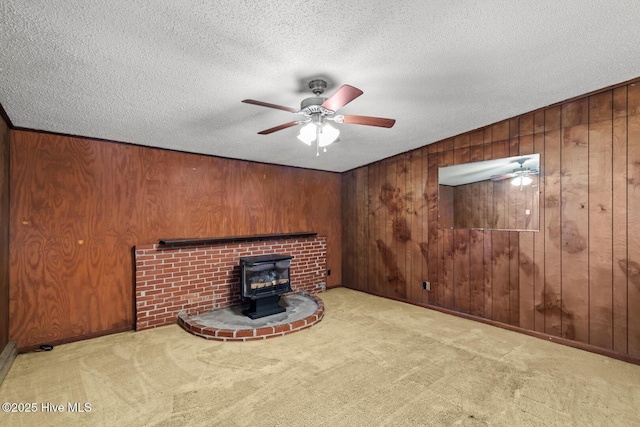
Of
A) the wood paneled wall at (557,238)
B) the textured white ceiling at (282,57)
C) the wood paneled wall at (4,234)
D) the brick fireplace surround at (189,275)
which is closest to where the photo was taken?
the textured white ceiling at (282,57)

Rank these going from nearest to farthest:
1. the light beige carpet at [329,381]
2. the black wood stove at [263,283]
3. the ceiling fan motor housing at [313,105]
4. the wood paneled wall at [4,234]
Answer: the light beige carpet at [329,381], the ceiling fan motor housing at [313,105], the wood paneled wall at [4,234], the black wood stove at [263,283]

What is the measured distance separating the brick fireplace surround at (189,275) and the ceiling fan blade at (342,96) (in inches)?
103

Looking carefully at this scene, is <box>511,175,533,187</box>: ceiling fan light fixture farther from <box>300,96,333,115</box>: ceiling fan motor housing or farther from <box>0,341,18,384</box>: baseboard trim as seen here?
<box>0,341,18,384</box>: baseboard trim

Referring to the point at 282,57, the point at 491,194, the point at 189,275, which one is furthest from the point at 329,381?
the point at 491,194

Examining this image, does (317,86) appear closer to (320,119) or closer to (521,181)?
(320,119)

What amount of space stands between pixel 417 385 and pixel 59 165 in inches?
157

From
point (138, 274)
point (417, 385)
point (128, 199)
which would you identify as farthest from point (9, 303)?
point (417, 385)

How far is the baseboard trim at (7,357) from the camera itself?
2318 millimetres

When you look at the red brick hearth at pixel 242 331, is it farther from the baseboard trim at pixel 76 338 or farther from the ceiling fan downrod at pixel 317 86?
the ceiling fan downrod at pixel 317 86

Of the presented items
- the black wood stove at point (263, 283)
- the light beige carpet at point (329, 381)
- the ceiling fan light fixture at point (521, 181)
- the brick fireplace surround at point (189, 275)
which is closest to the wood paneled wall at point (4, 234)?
the light beige carpet at point (329, 381)

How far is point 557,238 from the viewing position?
3061 millimetres

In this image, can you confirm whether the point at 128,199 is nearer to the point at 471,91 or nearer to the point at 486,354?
the point at 471,91

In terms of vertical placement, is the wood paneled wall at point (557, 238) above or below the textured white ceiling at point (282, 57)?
below

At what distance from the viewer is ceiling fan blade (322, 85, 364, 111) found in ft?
5.71
